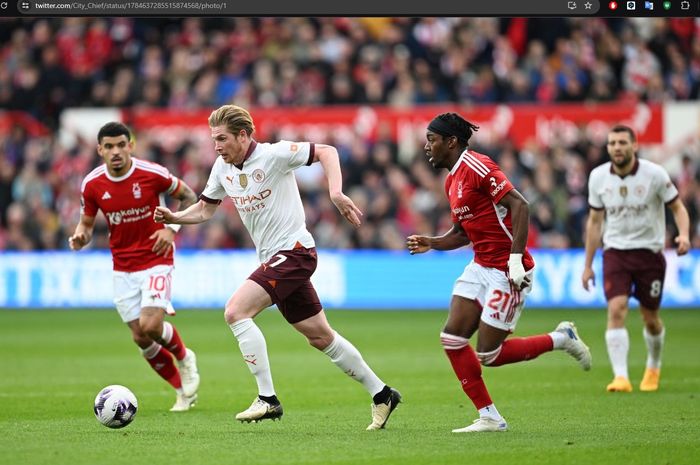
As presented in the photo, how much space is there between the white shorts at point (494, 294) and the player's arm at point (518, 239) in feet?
0.97

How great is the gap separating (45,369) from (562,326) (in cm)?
721

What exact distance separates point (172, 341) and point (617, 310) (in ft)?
15.2

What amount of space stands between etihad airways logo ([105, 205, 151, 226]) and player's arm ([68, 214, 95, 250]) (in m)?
0.19

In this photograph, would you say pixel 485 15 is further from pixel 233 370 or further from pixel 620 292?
pixel 233 370

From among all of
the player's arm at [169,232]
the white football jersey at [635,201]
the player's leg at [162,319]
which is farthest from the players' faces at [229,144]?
the white football jersey at [635,201]

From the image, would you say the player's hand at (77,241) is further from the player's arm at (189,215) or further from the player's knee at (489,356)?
the player's knee at (489,356)

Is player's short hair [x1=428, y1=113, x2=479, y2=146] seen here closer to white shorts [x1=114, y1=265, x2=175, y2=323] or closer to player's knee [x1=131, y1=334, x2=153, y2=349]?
white shorts [x1=114, y1=265, x2=175, y2=323]

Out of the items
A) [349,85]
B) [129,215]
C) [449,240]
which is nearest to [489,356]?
[449,240]

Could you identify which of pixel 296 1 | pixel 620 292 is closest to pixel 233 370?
pixel 620 292

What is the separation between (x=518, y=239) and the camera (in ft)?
28.2

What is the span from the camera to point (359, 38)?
27.0m

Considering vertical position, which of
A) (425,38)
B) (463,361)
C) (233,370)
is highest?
(425,38)

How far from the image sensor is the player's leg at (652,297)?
12297mm

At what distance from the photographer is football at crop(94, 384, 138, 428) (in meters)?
9.09
